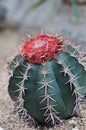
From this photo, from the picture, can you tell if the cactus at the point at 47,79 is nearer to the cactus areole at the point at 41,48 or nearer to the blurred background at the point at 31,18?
the cactus areole at the point at 41,48

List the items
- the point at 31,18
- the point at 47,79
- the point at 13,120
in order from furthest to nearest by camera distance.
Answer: the point at 31,18
the point at 13,120
the point at 47,79

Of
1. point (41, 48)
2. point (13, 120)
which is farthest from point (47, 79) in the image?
point (13, 120)

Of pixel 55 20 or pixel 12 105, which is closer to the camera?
pixel 12 105

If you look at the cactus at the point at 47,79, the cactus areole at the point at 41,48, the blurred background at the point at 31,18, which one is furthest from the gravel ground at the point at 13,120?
the blurred background at the point at 31,18

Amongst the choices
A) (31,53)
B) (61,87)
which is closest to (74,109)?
(61,87)

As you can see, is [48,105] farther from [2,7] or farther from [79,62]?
[2,7]

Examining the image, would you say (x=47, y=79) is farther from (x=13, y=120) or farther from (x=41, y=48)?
(x=13, y=120)

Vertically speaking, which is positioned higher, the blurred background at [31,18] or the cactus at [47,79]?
the cactus at [47,79]
